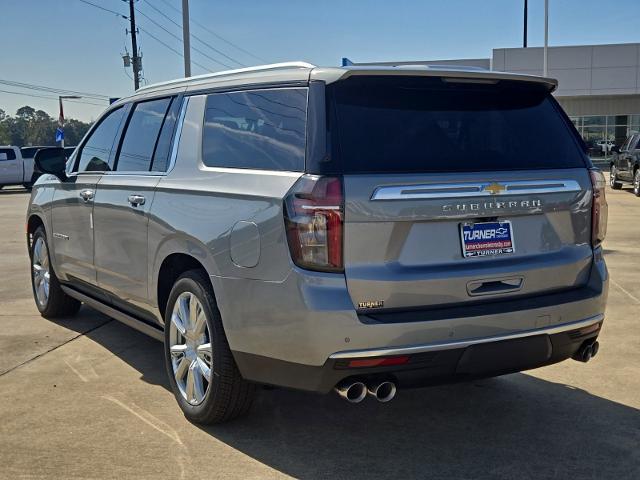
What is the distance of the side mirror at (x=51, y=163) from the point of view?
6.19 metres

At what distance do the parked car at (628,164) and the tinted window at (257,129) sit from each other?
20.0 m

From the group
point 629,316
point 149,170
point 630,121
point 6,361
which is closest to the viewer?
point 149,170

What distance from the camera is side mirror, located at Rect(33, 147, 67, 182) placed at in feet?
20.3

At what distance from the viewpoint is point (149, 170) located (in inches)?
192

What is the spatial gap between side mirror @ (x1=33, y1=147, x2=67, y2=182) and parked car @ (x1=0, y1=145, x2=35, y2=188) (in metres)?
27.4

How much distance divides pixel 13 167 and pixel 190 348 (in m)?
30.3

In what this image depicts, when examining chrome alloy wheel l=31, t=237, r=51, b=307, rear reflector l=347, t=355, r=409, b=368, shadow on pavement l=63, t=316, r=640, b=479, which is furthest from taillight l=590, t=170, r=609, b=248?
chrome alloy wheel l=31, t=237, r=51, b=307

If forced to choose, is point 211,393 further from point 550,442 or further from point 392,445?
point 550,442

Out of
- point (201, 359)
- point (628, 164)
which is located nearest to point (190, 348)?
point (201, 359)

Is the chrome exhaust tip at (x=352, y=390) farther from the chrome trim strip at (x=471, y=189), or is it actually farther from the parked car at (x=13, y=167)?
the parked car at (x=13, y=167)

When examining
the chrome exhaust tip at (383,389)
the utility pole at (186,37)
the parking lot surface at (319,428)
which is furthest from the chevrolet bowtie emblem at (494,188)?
the utility pole at (186,37)

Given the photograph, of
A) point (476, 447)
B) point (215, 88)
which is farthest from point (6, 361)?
point (476, 447)

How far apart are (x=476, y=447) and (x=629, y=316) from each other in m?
3.50

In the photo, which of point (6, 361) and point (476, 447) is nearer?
point (476, 447)
